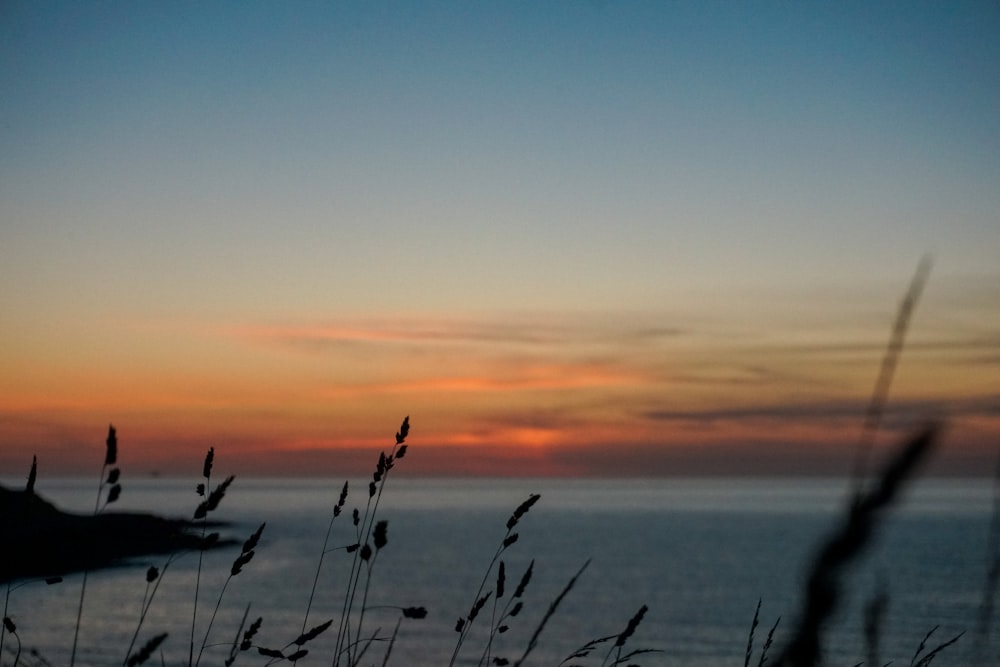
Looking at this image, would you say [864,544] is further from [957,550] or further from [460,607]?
[957,550]

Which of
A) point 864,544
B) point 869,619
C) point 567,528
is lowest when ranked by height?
point 567,528

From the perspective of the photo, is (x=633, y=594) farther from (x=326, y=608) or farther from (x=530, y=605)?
(x=326, y=608)

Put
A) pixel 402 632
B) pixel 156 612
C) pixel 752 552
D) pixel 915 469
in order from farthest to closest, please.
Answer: pixel 752 552 → pixel 156 612 → pixel 402 632 → pixel 915 469

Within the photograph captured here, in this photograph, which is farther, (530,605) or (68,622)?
(530,605)

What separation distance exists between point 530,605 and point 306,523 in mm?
120957

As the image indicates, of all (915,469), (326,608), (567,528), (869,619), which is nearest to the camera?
(915,469)

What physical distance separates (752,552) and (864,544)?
120731mm

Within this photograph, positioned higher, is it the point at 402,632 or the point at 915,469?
the point at 915,469

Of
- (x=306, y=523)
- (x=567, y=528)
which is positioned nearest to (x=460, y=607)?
(x=567, y=528)

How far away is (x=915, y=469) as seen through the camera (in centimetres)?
90

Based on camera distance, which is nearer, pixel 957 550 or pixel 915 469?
pixel 915 469

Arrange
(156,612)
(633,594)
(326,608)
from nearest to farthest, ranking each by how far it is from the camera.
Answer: (156,612) → (326,608) → (633,594)

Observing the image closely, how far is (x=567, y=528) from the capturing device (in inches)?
6816

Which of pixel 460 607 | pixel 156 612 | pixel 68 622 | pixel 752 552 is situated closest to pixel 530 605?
pixel 460 607
